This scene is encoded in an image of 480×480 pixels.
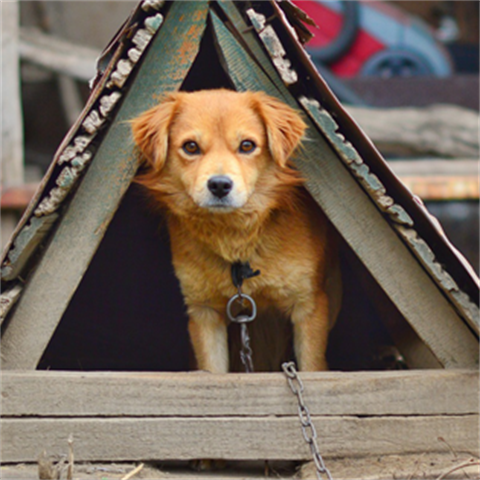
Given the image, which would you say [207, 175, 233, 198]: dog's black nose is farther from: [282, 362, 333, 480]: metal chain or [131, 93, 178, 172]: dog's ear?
[282, 362, 333, 480]: metal chain

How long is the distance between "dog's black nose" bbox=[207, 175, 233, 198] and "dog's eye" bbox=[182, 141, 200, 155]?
0.69 ft

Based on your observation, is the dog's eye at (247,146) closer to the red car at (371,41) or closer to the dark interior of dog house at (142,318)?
the dark interior of dog house at (142,318)

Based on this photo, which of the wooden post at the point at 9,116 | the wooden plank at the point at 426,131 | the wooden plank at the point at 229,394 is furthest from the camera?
the wooden plank at the point at 426,131

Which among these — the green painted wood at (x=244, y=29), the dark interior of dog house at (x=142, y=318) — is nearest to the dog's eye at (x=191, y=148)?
the green painted wood at (x=244, y=29)

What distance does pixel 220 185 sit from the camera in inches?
117

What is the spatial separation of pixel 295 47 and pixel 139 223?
1.57 meters

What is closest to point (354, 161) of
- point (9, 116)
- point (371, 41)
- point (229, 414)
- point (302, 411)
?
point (302, 411)

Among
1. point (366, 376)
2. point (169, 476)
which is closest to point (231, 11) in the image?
point (366, 376)

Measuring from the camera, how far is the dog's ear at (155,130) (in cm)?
305

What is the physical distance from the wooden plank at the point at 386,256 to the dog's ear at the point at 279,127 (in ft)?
0.25

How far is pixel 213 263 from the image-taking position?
334cm

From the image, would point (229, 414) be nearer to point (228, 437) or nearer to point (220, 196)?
point (228, 437)

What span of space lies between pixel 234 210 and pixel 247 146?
0.25 meters

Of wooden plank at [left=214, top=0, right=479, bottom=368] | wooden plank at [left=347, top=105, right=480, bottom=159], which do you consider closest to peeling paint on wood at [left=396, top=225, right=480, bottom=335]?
wooden plank at [left=214, top=0, right=479, bottom=368]
